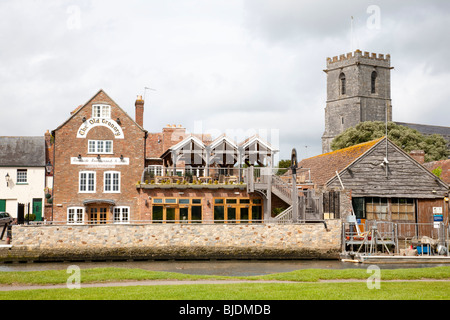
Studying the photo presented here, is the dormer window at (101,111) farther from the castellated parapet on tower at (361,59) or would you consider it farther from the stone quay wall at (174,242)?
Result: the castellated parapet on tower at (361,59)

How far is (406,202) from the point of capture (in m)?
35.6

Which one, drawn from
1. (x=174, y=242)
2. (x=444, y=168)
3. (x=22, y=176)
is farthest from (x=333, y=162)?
(x=22, y=176)

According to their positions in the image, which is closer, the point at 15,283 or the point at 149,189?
the point at 15,283

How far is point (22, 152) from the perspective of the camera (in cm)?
5056

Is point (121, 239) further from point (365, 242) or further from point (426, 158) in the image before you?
point (426, 158)

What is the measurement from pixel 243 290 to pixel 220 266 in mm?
12986

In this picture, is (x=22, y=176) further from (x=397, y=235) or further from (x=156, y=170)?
(x=397, y=235)

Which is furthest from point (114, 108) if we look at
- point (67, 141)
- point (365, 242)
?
point (365, 242)

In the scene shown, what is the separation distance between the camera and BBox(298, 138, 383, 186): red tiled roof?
36281 mm

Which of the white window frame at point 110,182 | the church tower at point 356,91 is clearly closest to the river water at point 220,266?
the white window frame at point 110,182
